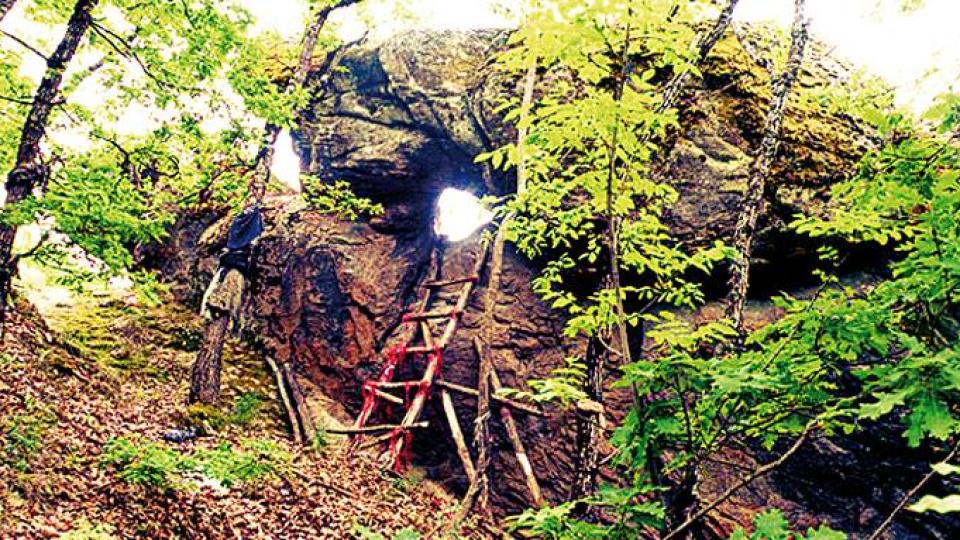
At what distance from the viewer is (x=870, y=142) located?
8.14m

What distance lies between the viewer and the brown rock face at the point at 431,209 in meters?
8.17

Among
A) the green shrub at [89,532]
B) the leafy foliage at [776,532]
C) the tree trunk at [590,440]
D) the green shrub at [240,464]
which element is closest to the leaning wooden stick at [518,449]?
the tree trunk at [590,440]

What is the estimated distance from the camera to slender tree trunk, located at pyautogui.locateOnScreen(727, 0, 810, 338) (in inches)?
222

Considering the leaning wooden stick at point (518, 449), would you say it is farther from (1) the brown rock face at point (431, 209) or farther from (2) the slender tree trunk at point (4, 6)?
(2) the slender tree trunk at point (4, 6)

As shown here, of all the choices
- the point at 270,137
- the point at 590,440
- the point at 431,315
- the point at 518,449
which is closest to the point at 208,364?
the point at 270,137

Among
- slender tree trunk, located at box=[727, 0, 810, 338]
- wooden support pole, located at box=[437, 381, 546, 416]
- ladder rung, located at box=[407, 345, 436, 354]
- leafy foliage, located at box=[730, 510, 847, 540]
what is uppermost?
slender tree trunk, located at box=[727, 0, 810, 338]

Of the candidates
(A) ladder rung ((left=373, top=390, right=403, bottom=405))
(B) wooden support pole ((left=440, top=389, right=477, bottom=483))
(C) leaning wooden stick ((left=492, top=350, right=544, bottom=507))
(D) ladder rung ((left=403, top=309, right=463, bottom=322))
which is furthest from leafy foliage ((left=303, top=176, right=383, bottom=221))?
(C) leaning wooden stick ((left=492, top=350, right=544, bottom=507))

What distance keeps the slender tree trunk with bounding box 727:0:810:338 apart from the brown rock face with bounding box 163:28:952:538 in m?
2.10

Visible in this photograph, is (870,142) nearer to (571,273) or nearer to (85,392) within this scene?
(571,273)

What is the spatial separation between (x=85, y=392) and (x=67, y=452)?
2.30 metres

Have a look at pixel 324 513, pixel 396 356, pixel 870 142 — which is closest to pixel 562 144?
pixel 324 513

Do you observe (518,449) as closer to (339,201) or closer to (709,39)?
(709,39)

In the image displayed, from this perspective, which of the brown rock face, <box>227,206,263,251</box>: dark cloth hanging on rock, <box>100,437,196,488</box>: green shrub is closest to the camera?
<box>100,437,196,488</box>: green shrub

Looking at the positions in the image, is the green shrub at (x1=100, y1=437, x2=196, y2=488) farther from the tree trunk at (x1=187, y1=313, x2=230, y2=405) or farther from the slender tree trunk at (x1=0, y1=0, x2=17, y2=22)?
the slender tree trunk at (x1=0, y1=0, x2=17, y2=22)
